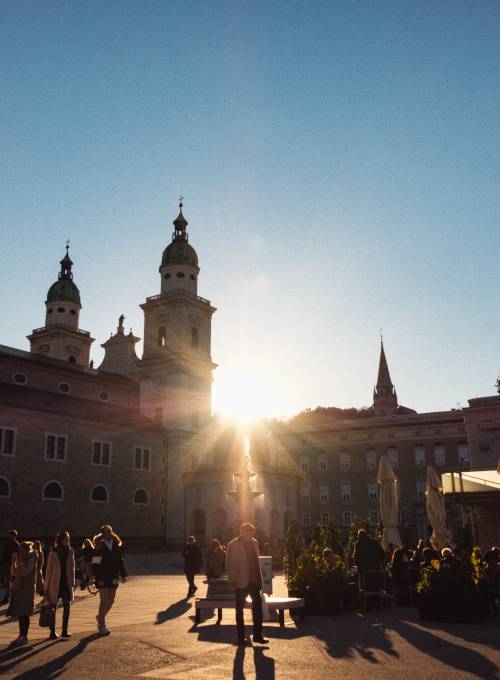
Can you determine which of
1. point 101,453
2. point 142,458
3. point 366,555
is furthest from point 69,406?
point 366,555

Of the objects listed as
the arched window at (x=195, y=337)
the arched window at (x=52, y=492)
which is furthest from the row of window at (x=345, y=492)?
the arched window at (x=52, y=492)

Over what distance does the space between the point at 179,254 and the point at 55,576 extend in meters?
54.2

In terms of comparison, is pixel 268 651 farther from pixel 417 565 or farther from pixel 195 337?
pixel 195 337

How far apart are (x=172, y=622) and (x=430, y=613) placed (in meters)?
4.91

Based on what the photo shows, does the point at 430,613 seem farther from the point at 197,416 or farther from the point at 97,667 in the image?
the point at 197,416

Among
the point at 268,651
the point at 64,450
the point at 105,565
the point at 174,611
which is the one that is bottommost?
the point at 174,611

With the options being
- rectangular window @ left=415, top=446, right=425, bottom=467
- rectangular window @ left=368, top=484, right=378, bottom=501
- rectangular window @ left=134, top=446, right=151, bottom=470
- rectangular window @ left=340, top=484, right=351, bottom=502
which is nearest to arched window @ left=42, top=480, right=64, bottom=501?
rectangular window @ left=134, top=446, right=151, bottom=470

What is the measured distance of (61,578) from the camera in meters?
10.6

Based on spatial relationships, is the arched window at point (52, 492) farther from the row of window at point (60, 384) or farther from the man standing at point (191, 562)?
the man standing at point (191, 562)

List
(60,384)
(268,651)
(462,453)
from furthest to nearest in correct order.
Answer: (462,453)
(60,384)
(268,651)

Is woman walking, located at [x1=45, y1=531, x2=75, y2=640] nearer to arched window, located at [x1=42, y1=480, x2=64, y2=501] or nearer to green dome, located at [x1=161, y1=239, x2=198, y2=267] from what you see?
arched window, located at [x1=42, y1=480, x2=64, y2=501]

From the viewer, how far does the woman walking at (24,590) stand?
10039 mm

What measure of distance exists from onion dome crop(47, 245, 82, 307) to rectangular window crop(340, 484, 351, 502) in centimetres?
3502

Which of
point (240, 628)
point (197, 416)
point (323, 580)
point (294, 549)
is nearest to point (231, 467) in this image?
point (197, 416)
